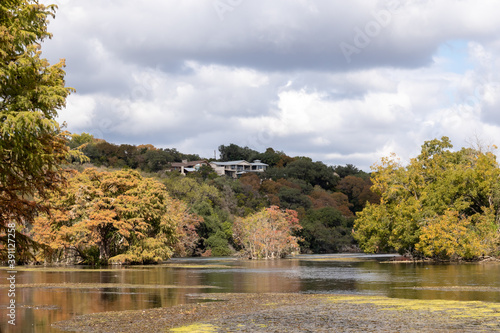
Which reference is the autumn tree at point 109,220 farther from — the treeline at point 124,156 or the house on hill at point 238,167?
the house on hill at point 238,167

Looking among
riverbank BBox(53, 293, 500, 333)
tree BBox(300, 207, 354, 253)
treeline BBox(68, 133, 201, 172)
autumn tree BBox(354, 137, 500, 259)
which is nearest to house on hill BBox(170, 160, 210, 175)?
treeline BBox(68, 133, 201, 172)

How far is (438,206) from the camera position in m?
55.8

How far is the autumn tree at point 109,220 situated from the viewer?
53406mm

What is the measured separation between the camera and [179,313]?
18859 millimetres

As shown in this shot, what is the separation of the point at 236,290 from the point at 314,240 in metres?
71.2

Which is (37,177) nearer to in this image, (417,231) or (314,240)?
(417,231)

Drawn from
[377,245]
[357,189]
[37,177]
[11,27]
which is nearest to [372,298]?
[37,177]

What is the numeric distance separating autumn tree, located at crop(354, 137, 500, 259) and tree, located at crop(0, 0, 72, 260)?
41070mm

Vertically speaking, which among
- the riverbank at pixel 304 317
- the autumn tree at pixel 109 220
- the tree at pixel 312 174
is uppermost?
the tree at pixel 312 174

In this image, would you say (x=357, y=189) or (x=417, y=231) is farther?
(x=357, y=189)

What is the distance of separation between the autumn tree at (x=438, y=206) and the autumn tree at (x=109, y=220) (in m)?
23.0

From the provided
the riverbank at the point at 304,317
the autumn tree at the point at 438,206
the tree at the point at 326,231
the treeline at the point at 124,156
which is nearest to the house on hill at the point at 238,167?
the treeline at the point at 124,156

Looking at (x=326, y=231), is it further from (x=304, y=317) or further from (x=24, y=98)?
(x=24, y=98)

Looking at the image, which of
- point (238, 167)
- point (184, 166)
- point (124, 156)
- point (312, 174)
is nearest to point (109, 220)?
point (124, 156)
